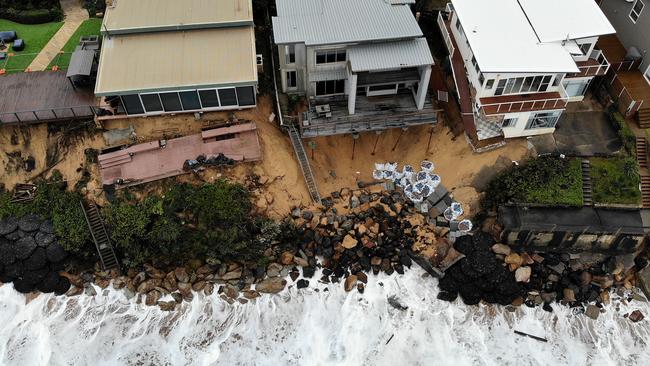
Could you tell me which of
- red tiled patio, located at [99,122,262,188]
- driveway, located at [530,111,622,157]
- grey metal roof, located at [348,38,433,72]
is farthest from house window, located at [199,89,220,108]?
driveway, located at [530,111,622,157]

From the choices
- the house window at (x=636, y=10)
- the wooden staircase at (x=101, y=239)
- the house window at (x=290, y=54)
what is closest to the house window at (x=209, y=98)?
the house window at (x=290, y=54)

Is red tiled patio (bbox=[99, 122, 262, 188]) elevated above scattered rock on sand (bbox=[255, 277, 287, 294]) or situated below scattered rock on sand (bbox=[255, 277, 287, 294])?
above

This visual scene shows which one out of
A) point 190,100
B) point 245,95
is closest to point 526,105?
point 245,95

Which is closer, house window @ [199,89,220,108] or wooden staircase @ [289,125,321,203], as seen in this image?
house window @ [199,89,220,108]

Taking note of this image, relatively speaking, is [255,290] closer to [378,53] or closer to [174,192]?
[174,192]

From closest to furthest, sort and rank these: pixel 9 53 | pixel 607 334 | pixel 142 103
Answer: pixel 607 334
pixel 142 103
pixel 9 53

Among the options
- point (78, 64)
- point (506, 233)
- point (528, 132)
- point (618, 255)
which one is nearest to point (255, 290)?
point (506, 233)

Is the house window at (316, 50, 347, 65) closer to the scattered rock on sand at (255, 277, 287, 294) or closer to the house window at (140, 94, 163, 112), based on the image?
the house window at (140, 94, 163, 112)

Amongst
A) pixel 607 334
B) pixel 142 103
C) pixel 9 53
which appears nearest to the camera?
pixel 607 334
